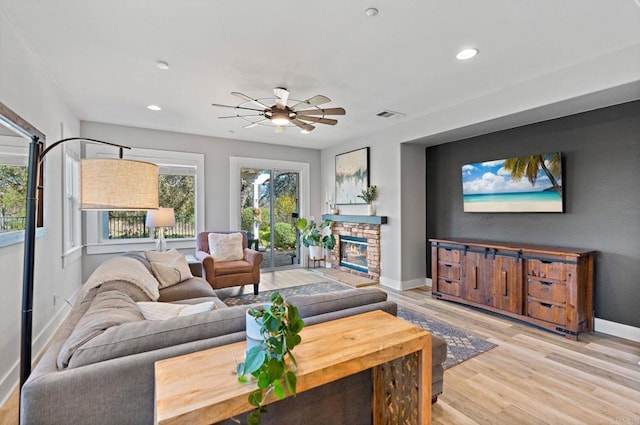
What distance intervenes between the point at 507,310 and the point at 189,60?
4.30m

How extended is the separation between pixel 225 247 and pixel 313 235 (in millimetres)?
1993

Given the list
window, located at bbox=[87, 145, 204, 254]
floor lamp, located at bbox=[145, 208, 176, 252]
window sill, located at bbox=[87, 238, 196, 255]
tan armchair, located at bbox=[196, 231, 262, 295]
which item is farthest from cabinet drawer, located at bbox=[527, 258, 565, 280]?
window sill, located at bbox=[87, 238, 196, 255]

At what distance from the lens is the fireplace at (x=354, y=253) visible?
18.9 ft

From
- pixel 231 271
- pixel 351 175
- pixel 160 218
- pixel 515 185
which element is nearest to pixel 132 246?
pixel 160 218

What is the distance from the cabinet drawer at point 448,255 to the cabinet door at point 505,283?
0.43 metres

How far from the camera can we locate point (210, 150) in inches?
224

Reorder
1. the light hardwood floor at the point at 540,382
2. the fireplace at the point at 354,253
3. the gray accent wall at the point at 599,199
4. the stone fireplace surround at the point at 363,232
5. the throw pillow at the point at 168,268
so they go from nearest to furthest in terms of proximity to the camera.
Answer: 1. the light hardwood floor at the point at 540,382
2. the gray accent wall at the point at 599,199
3. the throw pillow at the point at 168,268
4. the stone fireplace surround at the point at 363,232
5. the fireplace at the point at 354,253

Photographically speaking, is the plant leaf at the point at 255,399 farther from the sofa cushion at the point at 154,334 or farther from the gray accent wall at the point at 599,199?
the gray accent wall at the point at 599,199

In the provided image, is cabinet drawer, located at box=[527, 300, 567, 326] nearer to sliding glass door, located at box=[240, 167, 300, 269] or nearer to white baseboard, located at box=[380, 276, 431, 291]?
white baseboard, located at box=[380, 276, 431, 291]

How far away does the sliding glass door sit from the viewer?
623cm

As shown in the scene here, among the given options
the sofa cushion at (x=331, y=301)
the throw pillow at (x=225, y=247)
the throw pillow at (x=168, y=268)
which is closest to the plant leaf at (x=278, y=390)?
the sofa cushion at (x=331, y=301)

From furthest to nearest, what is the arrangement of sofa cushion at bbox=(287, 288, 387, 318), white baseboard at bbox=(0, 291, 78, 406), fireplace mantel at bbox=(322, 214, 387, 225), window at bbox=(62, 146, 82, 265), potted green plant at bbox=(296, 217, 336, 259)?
potted green plant at bbox=(296, 217, 336, 259), fireplace mantel at bbox=(322, 214, 387, 225), window at bbox=(62, 146, 82, 265), white baseboard at bbox=(0, 291, 78, 406), sofa cushion at bbox=(287, 288, 387, 318)

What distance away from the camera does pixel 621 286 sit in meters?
3.10

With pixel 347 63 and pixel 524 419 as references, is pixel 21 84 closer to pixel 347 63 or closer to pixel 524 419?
pixel 347 63
